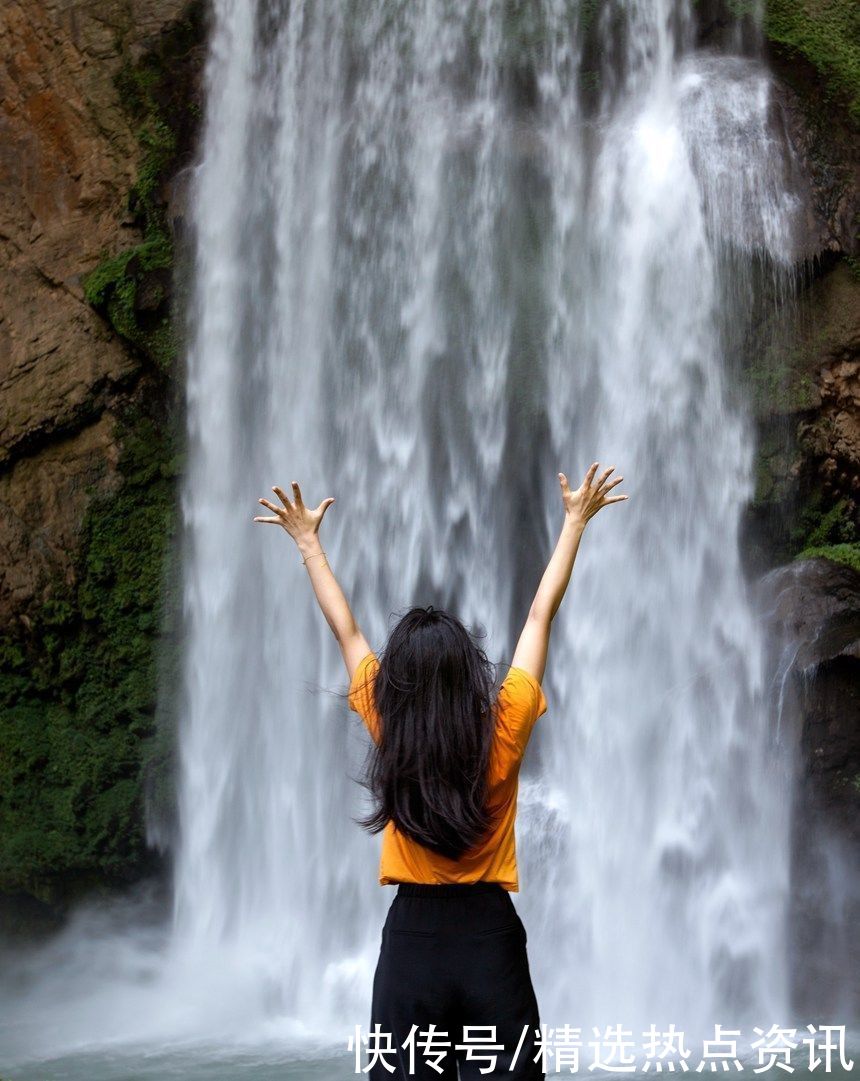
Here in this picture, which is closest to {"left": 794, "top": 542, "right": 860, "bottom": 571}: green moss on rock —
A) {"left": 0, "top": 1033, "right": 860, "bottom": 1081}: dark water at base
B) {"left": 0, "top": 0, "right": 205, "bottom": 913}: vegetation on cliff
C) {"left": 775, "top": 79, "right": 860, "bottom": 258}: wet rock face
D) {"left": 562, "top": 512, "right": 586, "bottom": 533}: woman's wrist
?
{"left": 775, "top": 79, "right": 860, "bottom": 258}: wet rock face

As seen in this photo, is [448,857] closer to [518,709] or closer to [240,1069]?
[518,709]

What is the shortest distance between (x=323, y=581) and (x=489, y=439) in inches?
218

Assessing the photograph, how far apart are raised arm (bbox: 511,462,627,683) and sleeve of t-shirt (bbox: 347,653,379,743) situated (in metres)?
0.29

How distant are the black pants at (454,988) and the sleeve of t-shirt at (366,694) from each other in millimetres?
328

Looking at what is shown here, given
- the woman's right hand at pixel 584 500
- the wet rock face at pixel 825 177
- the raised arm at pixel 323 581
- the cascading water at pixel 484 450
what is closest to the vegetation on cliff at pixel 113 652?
the cascading water at pixel 484 450

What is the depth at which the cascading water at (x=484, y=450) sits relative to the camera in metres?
7.31

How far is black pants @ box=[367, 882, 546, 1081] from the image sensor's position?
95.8 inches

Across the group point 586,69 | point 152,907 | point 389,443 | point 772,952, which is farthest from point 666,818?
point 586,69

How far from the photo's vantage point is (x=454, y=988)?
2436mm

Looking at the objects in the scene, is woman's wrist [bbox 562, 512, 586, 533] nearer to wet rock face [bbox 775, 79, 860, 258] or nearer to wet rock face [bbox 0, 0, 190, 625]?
wet rock face [bbox 775, 79, 860, 258]

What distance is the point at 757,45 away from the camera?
8445mm

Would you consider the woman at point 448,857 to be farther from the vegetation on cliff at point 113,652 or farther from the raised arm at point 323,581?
the vegetation on cliff at point 113,652

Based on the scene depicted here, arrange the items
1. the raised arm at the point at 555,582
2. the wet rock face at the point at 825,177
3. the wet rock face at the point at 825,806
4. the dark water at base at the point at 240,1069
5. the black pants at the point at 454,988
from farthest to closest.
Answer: the wet rock face at the point at 825,177 → the wet rock face at the point at 825,806 → the dark water at base at the point at 240,1069 → the raised arm at the point at 555,582 → the black pants at the point at 454,988

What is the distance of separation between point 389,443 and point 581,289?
5.14ft
